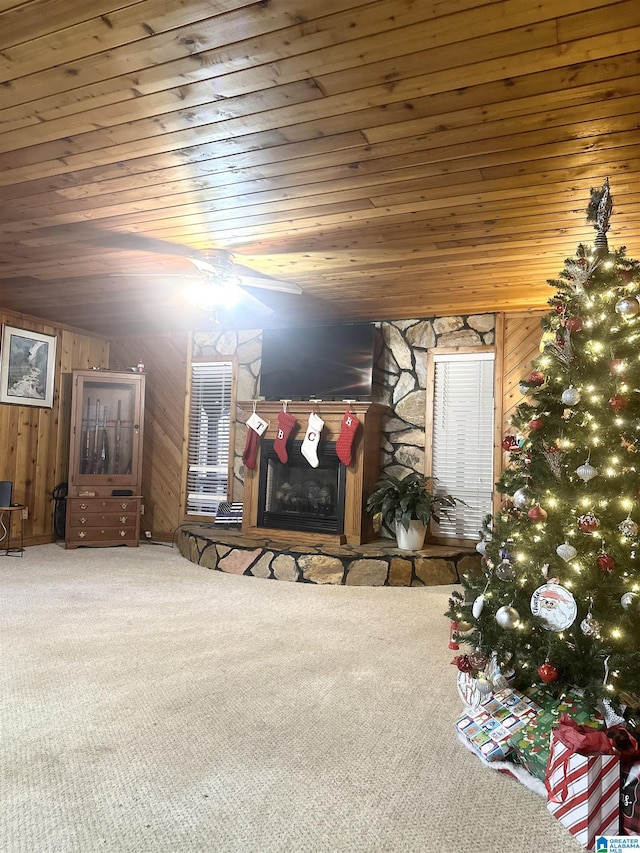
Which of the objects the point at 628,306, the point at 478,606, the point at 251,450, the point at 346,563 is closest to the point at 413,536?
the point at 346,563

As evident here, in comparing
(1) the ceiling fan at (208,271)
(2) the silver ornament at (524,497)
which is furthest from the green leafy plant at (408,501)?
Answer: (2) the silver ornament at (524,497)

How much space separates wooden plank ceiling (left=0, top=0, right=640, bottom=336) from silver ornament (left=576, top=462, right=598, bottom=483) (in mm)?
1296

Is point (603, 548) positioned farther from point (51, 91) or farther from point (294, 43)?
point (51, 91)

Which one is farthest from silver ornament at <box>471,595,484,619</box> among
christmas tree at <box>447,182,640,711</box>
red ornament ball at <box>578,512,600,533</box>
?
red ornament ball at <box>578,512,600,533</box>

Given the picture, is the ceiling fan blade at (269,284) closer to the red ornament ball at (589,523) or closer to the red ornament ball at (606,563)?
the red ornament ball at (589,523)

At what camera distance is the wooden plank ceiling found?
178 cm

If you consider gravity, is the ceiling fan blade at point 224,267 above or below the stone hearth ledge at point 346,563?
above

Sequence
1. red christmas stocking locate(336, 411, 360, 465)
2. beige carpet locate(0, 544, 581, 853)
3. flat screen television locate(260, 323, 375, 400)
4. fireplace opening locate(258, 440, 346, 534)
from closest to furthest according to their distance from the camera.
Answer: beige carpet locate(0, 544, 581, 853), red christmas stocking locate(336, 411, 360, 465), fireplace opening locate(258, 440, 346, 534), flat screen television locate(260, 323, 375, 400)

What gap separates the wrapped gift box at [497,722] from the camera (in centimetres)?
211

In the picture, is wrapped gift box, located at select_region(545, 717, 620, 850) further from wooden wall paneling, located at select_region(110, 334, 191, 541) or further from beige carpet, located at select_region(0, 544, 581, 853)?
wooden wall paneling, located at select_region(110, 334, 191, 541)

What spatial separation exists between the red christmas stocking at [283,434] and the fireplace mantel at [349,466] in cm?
7

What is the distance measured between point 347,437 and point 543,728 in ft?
10.9

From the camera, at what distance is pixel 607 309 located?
2369mm

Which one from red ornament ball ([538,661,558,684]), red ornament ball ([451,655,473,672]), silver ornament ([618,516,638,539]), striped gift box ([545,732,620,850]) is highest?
silver ornament ([618,516,638,539])
